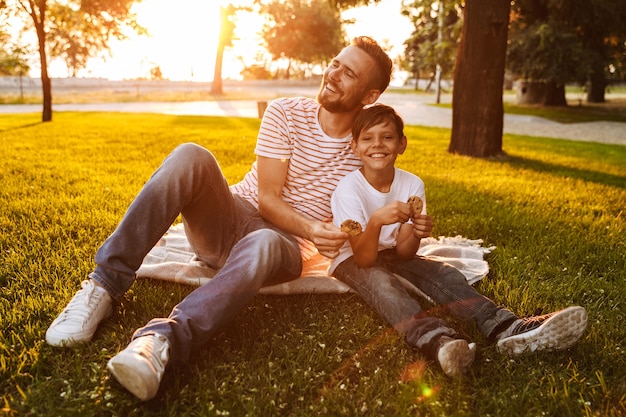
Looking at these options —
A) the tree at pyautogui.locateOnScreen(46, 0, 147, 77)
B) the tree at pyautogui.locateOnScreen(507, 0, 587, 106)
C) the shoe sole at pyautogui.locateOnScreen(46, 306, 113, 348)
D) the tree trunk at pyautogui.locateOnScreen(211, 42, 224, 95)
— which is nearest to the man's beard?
the shoe sole at pyautogui.locateOnScreen(46, 306, 113, 348)

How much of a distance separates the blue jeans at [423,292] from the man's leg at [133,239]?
103cm

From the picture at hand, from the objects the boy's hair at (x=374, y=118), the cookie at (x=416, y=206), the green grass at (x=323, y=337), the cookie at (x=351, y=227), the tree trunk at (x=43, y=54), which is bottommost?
the green grass at (x=323, y=337)

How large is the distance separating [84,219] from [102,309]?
2.18 m

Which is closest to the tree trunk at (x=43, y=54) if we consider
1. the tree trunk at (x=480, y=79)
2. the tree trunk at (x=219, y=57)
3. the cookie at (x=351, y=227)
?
the tree trunk at (x=480, y=79)

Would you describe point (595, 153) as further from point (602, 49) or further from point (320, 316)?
point (602, 49)

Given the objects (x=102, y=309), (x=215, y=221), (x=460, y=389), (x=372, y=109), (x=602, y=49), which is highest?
(x=602, y=49)

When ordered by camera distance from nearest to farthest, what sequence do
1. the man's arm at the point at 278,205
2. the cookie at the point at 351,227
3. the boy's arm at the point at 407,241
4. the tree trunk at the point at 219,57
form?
the cookie at the point at 351,227 → the man's arm at the point at 278,205 → the boy's arm at the point at 407,241 → the tree trunk at the point at 219,57

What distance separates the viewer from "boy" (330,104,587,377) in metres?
2.46

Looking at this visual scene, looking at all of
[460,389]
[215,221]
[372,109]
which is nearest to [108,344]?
[215,221]

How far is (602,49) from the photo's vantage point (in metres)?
20.6

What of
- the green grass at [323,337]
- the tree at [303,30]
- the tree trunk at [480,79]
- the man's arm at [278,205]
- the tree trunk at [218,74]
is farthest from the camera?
the tree at [303,30]

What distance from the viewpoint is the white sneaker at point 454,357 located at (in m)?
2.32

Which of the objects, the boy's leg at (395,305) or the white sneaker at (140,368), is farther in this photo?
the boy's leg at (395,305)

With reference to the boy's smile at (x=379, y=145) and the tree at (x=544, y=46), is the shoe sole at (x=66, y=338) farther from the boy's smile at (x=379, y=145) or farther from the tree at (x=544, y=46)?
the tree at (x=544, y=46)
